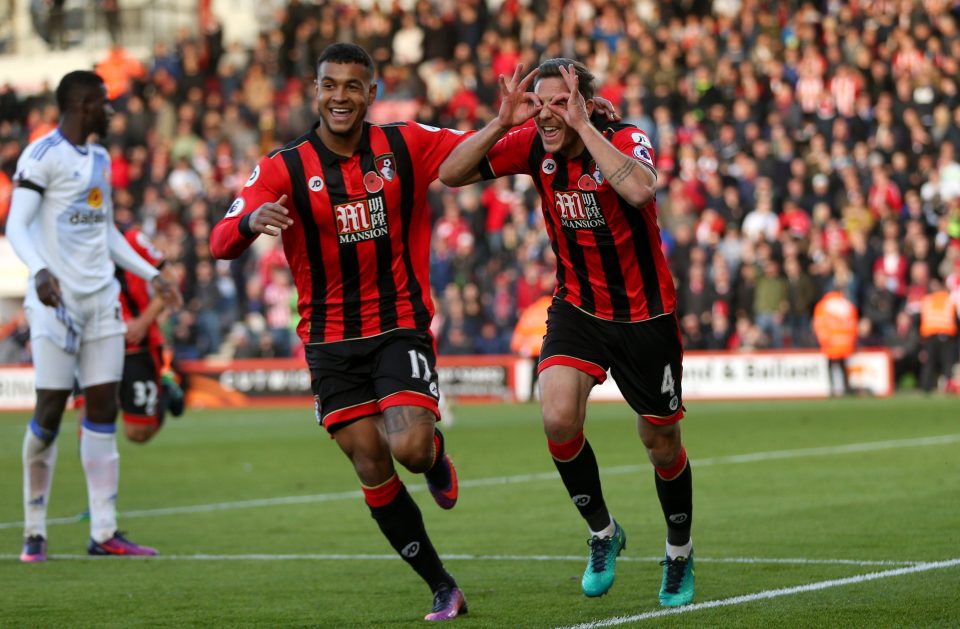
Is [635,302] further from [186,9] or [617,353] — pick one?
[186,9]

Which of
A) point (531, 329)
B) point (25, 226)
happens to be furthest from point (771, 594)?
point (531, 329)

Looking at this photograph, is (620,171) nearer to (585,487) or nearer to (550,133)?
(550,133)

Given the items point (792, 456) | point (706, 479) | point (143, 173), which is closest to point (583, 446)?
point (706, 479)

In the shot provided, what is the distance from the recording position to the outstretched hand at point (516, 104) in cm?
689

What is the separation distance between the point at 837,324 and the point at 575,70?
16739 mm

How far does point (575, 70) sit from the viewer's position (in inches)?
280

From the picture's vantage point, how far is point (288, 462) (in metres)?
16.1

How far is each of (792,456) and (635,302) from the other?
770 centimetres

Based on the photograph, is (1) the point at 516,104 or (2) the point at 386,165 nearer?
(1) the point at 516,104

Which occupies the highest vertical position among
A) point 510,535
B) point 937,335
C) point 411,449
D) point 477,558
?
point 411,449

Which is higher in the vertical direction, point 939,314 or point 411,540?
point 411,540

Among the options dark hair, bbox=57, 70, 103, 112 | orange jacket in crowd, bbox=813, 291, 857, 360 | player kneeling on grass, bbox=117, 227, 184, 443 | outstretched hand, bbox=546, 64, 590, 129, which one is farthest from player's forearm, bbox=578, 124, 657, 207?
orange jacket in crowd, bbox=813, 291, 857, 360

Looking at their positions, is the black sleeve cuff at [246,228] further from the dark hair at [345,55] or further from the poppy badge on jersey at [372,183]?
the dark hair at [345,55]

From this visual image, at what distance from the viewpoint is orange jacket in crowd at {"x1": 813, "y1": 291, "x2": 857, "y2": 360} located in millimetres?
23156
